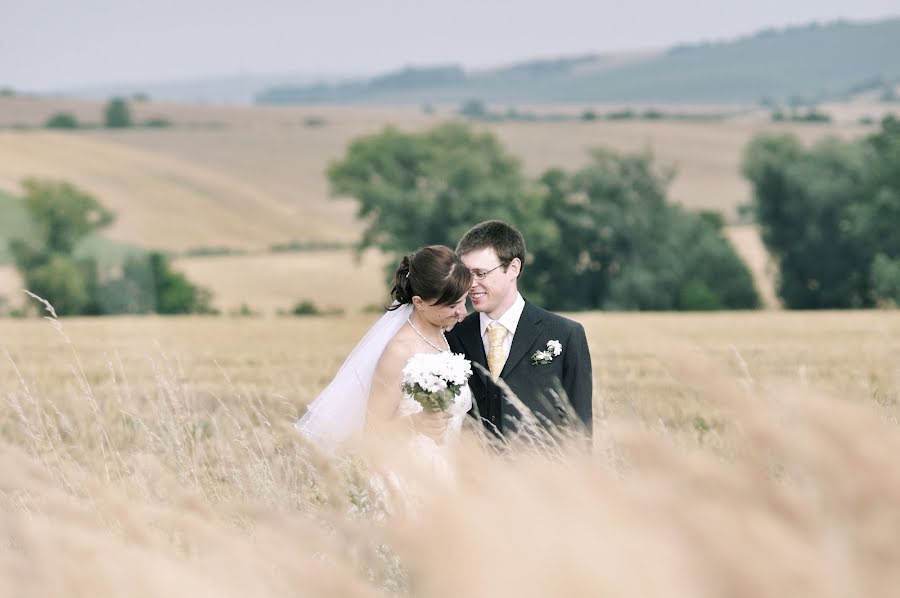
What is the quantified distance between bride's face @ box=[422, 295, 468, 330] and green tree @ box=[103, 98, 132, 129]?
4406 inches

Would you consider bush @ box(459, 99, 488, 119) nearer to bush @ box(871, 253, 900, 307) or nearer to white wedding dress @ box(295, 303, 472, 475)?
bush @ box(871, 253, 900, 307)

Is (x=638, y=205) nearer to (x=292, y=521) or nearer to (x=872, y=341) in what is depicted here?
(x=872, y=341)

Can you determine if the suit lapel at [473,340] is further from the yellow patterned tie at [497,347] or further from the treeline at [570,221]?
the treeline at [570,221]

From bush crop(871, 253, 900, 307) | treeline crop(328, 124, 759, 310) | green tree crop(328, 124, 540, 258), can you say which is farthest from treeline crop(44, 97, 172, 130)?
bush crop(871, 253, 900, 307)

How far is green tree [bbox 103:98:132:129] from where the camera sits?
113 metres

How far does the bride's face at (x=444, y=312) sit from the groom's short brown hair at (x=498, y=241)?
28 centimetres

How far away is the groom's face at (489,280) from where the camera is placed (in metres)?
5.92

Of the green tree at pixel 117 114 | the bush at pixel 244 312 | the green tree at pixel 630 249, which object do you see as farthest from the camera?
the green tree at pixel 117 114

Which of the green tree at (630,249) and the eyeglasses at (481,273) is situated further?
the green tree at (630,249)

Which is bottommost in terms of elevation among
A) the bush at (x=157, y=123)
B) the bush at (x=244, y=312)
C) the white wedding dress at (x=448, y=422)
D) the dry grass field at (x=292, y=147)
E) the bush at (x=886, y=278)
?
the bush at (x=244, y=312)

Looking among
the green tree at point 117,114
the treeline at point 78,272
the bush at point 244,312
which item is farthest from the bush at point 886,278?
the green tree at point 117,114

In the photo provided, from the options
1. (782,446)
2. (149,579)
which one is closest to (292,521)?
(149,579)

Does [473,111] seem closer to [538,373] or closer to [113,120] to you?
[113,120]

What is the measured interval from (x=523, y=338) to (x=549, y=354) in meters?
A: 0.17
